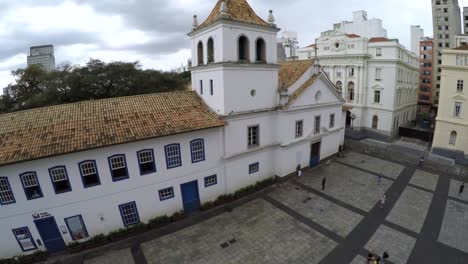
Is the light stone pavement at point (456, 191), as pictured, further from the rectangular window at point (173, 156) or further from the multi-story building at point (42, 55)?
the multi-story building at point (42, 55)

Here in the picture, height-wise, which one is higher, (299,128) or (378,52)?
(378,52)

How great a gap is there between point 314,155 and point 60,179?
2275 cm

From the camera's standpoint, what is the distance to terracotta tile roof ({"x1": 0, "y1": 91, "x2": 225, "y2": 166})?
13531 millimetres

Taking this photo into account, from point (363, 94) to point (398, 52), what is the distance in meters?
7.62

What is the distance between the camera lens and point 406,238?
15141 mm

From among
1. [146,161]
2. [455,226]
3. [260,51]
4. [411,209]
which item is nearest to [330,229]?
[411,209]

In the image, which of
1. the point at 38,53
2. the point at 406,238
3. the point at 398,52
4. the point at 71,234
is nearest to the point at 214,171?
the point at 71,234

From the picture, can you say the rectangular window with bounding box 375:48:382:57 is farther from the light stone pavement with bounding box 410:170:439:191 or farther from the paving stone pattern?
the paving stone pattern

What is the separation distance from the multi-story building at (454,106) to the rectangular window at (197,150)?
29788mm

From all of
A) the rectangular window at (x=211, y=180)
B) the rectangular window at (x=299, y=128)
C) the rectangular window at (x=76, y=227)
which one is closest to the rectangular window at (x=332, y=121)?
the rectangular window at (x=299, y=128)

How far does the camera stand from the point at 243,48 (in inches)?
744

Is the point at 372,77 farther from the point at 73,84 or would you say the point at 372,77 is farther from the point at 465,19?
the point at 73,84

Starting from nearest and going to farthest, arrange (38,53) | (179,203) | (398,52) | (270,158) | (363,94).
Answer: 1. (179,203)
2. (270,158)
3. (398,52)
4. (363,94)
5. (38,53)

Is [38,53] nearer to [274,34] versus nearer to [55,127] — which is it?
[55,127]
